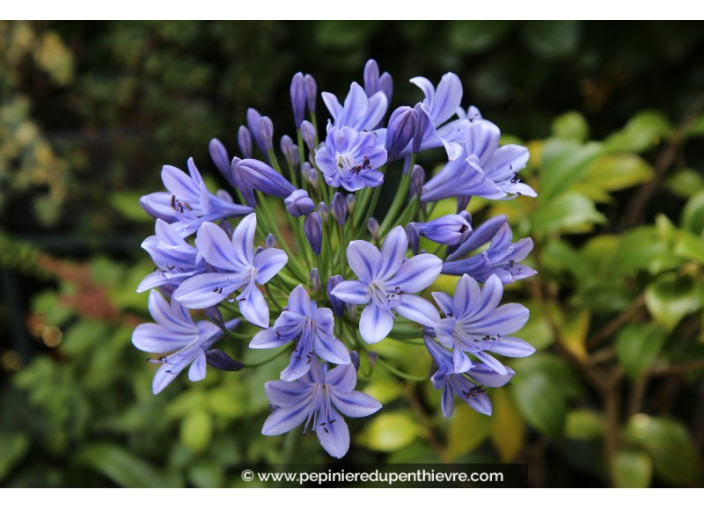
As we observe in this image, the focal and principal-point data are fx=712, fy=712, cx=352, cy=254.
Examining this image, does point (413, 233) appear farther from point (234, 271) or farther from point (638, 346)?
point (638, 346)

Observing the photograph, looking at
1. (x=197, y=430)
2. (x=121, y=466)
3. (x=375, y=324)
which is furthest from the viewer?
(x=121, y=466)

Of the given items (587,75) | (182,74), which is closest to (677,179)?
(587,75)

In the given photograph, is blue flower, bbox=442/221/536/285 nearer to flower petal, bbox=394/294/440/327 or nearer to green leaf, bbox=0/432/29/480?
flower petal, bbox=394/294/440/327

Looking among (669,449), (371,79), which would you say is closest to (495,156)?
(371,79)

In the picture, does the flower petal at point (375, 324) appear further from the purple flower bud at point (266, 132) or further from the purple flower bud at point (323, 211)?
the purple flower bud at point (266, 132)

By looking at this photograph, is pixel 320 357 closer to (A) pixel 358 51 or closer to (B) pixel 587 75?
(A) pixel 358 51
